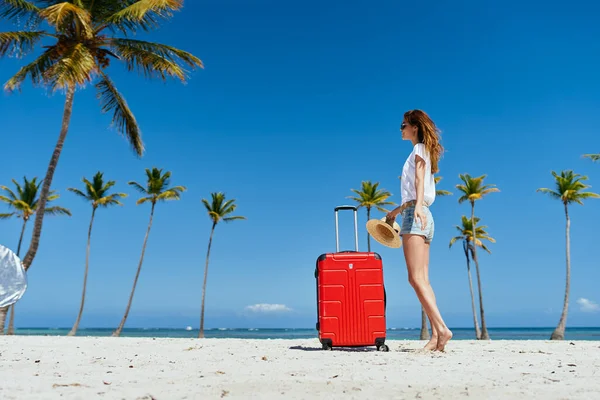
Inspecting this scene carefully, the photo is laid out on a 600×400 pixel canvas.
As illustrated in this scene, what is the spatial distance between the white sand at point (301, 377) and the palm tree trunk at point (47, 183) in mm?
9939

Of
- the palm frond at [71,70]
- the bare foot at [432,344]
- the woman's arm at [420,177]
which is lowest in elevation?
the bare foot at [432,344]

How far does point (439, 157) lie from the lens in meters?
5.49

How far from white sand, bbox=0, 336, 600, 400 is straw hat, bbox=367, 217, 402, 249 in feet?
3.89

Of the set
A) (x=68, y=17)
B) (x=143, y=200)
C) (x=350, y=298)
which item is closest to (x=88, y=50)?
(x=68, y=17)

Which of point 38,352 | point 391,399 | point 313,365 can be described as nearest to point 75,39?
point 38,352

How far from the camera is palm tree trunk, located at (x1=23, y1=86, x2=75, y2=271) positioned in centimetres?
1388

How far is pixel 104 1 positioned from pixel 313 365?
50.0ft

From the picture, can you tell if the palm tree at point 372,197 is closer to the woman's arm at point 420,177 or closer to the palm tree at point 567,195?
the palm tree at point 567,195

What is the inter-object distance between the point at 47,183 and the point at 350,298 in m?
11.9

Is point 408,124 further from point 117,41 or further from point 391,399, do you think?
point 117,41

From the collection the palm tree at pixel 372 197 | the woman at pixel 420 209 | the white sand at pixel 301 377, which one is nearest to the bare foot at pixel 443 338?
the woman at pixel 420 209

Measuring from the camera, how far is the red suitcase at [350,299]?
6172mm

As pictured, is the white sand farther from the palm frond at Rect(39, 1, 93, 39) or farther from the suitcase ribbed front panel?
the palm frond at Rect(39, 1, 93, 39)

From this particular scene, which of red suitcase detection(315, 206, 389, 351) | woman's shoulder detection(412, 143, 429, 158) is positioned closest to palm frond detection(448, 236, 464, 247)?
red suitcase detection(315, 206, 389, 351)
